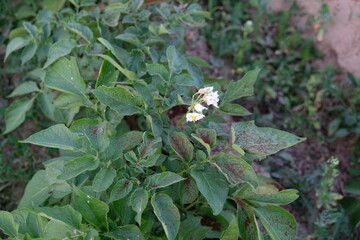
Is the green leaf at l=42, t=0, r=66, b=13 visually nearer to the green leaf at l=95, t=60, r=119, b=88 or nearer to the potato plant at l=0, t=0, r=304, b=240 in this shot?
the potato plant at l=0, t=0, r=304, b=240

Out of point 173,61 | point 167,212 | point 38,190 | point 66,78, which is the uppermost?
point 173,61

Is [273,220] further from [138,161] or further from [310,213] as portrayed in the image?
[310,213]

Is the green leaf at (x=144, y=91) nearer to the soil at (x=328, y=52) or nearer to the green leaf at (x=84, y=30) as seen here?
the green leaf at (x=84, y=30)

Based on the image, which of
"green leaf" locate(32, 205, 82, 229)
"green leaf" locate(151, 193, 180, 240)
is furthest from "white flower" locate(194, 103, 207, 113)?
"green leaf" locate(32, 205, 82, 229)

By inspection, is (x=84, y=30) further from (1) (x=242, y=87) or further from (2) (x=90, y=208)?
(2) (x=90, y=208)

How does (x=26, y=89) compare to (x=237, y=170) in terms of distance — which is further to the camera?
(x=26, y=89)

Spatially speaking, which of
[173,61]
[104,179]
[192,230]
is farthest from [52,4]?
[192,230]
